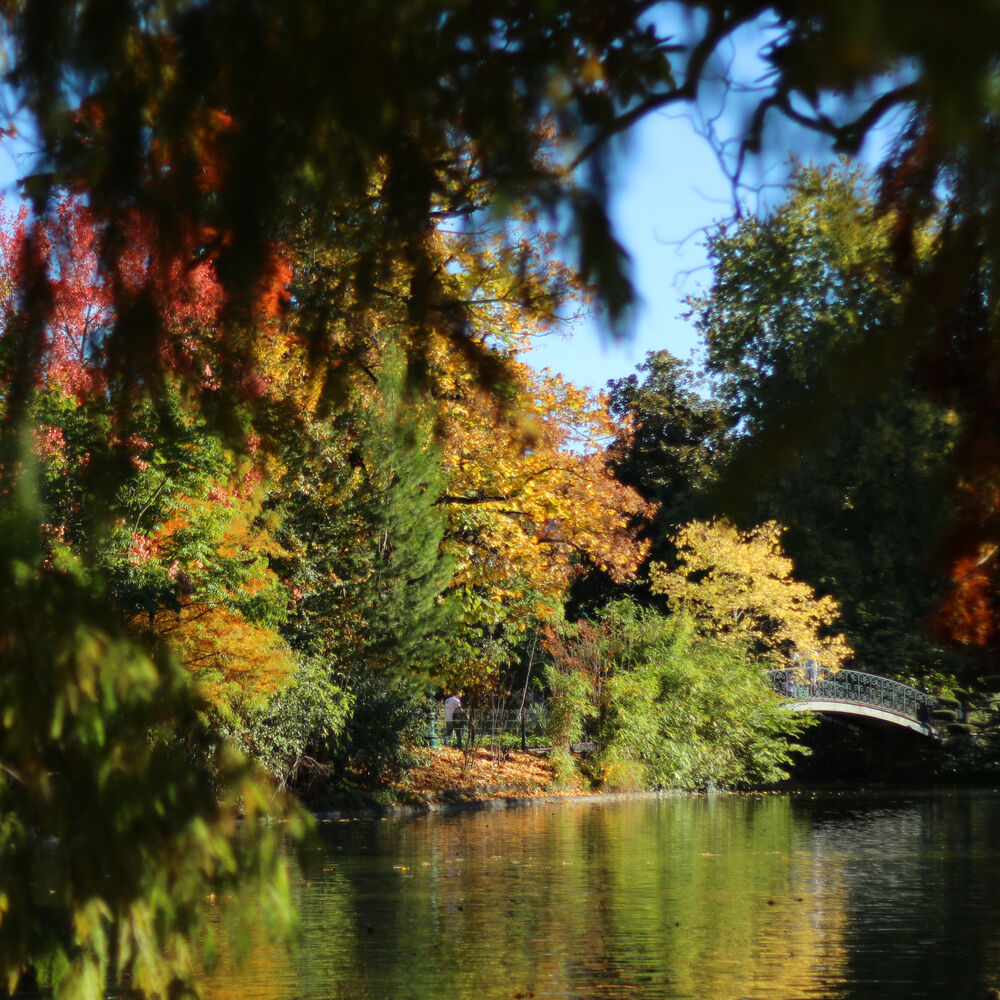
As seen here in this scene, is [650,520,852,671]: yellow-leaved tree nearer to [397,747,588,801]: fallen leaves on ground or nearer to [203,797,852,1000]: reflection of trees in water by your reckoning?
[397,747,588,801]: fallen leaves on ground

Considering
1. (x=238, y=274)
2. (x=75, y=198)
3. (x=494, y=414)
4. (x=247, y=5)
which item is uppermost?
(x=247, y=5)

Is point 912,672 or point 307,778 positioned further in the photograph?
point 912,672

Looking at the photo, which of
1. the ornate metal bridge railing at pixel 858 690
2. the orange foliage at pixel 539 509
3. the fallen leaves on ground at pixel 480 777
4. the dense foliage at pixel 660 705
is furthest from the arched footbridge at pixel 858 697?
the orange foliage at pixel 539 509

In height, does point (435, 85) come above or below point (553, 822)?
above

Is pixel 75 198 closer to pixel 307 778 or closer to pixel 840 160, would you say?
pixel 840 160

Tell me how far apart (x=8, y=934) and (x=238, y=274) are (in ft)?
6.27

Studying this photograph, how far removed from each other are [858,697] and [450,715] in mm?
12015

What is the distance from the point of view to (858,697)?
38594mm

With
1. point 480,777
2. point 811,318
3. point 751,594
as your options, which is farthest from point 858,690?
point 811,318

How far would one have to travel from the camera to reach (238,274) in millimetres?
3500

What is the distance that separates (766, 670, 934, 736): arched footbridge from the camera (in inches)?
1460

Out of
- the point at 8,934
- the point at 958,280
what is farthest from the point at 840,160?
the point at 8,934

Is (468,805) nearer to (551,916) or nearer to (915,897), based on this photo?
(915,897)

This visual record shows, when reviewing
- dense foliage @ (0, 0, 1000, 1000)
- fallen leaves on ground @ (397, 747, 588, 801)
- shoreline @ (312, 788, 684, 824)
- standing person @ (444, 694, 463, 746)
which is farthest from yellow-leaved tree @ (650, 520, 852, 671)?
dense foliage @ (0, 0, 1000, 1000)
